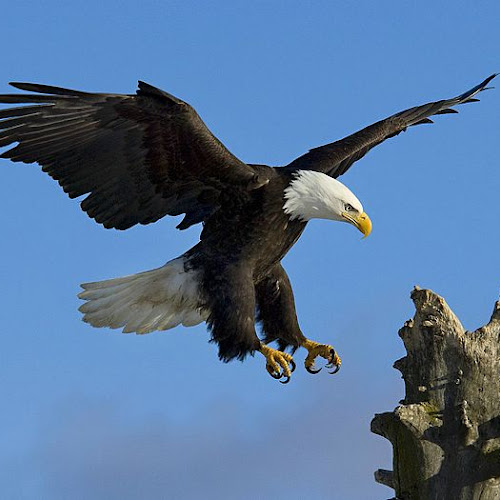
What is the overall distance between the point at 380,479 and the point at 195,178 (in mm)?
2534

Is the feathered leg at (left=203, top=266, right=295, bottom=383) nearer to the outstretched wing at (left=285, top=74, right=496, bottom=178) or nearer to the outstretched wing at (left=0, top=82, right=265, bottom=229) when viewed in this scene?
the outstretched wing at (left=0, top=82, right=265, bottom=229)

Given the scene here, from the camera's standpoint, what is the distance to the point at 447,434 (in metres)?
4.86

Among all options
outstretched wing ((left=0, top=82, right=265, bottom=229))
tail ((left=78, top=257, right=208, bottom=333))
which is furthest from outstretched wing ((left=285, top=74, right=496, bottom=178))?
tail ((left=78, top=257, right=208, bottom=333))

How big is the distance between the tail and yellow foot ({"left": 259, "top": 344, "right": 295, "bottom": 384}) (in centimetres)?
57

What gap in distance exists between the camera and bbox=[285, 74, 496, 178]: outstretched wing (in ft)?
24.2

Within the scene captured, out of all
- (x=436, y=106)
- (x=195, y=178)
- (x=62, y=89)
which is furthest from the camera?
(x=436, y=106)

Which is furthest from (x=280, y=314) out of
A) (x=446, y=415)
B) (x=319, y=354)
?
(x=446, y=415)

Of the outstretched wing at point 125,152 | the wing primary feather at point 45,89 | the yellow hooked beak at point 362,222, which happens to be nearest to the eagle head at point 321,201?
the yellow hooked beak at point 362,222

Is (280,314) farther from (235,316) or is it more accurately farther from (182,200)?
(182,200)

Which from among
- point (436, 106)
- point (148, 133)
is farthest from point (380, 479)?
point (436, 106)

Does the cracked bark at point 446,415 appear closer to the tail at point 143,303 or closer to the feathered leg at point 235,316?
the feathered leg at point 235,316

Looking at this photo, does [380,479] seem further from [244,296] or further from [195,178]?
[195,178]

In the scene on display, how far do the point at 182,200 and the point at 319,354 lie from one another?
154 centimetres

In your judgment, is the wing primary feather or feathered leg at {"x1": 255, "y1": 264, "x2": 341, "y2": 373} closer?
the wing primary feather
